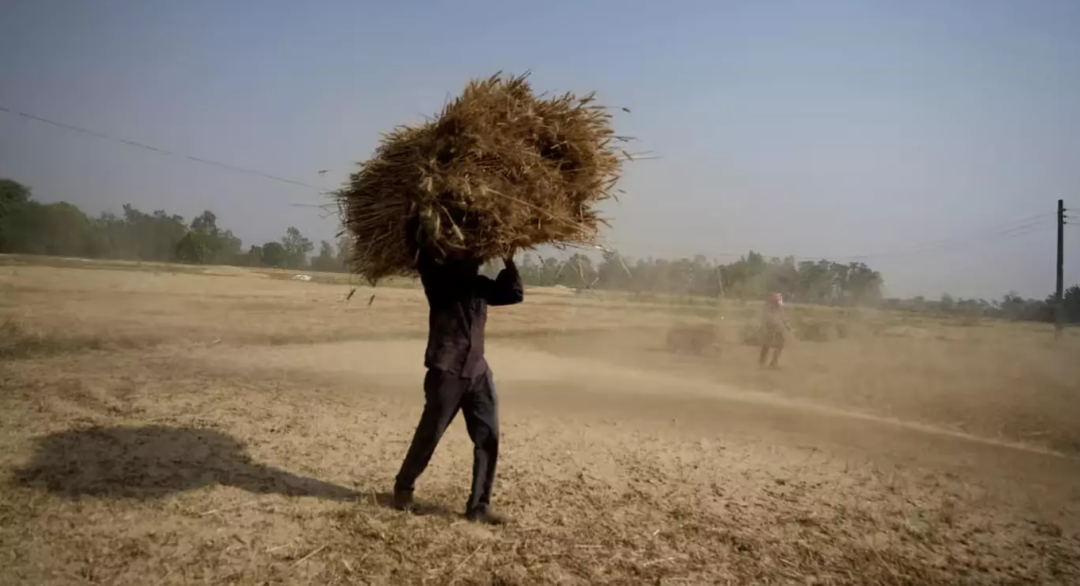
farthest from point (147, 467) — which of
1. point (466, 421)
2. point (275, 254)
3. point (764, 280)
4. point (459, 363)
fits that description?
point (275, 254)

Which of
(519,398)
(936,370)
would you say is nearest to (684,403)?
(519,398)

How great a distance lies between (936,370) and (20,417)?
1693 centimetres

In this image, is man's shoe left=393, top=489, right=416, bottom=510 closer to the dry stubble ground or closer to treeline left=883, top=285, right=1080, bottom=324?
the dry stubble ground

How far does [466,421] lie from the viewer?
4.81 meters

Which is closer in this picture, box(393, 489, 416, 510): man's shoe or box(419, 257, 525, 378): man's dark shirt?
box(419, 257, 525, 378): man's dark shirt

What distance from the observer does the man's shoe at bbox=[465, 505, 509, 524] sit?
15.5 ft

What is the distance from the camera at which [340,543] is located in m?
4.27

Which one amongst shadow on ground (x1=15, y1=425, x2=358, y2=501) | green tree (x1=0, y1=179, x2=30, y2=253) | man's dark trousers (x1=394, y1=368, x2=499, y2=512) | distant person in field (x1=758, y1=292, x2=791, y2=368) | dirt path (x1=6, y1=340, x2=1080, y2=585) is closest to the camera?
dirt path (x1=6, y1=340, x2=1080, y2=585)

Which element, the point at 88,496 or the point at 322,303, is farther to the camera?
the point at 322,303

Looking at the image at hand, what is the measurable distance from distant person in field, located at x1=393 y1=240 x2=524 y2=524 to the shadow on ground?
2.51 ft

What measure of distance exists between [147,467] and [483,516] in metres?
2.82

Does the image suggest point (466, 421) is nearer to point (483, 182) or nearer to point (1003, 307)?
point (483, 182)

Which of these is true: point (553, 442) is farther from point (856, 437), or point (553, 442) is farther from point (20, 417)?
point (20, 417)

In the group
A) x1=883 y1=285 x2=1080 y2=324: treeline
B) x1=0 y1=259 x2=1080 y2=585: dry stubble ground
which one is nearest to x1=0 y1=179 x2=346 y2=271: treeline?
x1=0 y1=259 x2=1080 y2=585: dry stubble ground
